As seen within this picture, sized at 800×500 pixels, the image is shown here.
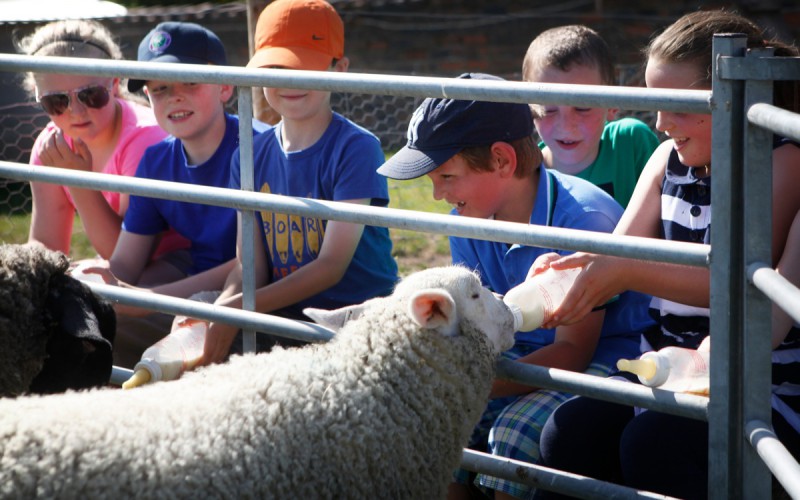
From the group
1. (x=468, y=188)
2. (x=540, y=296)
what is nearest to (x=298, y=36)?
(x=468, y=188)

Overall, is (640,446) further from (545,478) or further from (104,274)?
(104,274)

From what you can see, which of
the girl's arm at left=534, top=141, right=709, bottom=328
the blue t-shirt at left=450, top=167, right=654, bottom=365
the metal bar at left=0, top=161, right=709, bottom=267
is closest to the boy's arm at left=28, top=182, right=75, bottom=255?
the metal bar at left=0, top=161, right=709, bottom=267

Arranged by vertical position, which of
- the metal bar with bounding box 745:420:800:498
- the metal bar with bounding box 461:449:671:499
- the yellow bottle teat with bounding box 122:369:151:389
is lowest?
the metal bar with bounding box 461:449:671:499

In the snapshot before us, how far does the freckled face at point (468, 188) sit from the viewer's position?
9.10 feet

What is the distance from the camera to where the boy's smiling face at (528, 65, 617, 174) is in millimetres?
3631

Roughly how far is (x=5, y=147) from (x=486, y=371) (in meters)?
6.21

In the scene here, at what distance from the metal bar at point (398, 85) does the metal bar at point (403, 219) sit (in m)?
0.29

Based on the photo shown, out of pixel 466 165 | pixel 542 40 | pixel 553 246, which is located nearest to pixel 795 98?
pixel 553 246

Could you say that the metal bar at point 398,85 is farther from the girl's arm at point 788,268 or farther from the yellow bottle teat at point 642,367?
the yellow bottle teat at point 642,367

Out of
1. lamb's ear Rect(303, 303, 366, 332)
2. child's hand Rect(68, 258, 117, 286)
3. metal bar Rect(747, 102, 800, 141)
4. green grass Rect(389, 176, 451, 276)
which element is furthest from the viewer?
green grass Rect(389, 176, 451, 276)

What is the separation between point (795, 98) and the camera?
2242 mm

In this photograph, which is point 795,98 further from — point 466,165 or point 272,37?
point 272,37

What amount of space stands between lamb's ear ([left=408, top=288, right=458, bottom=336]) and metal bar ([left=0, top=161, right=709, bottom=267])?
0.21 m

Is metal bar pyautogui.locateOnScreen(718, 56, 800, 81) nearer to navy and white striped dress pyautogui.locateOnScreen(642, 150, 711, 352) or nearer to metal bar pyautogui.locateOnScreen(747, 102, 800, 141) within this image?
metal bar pyautogui.locateOnScreen(747, 102, 800, 141)
